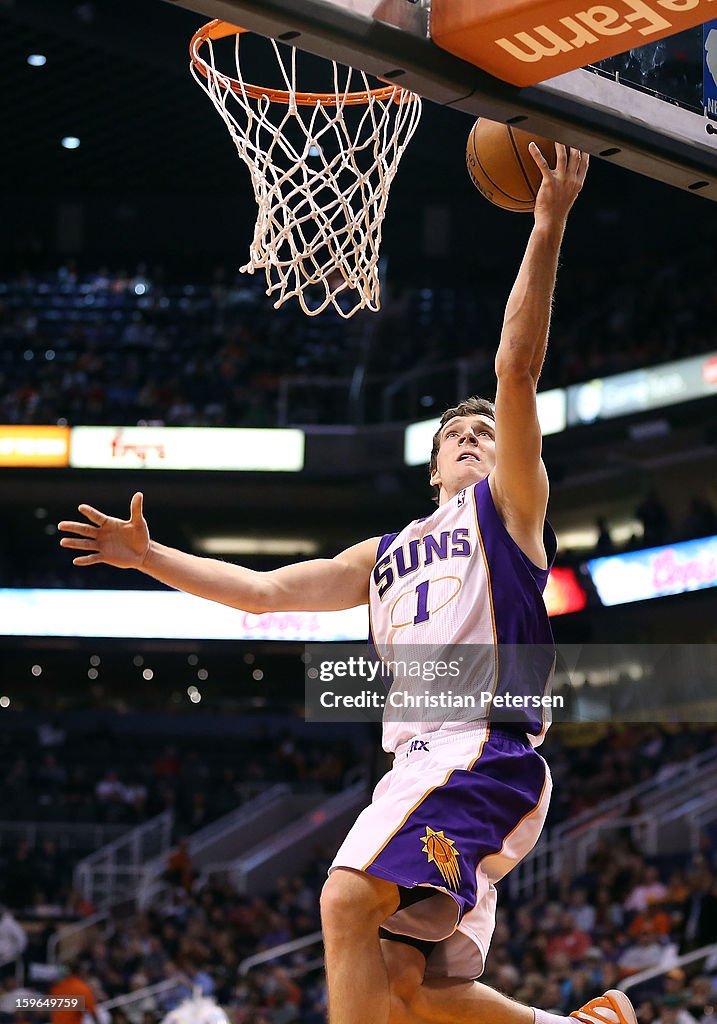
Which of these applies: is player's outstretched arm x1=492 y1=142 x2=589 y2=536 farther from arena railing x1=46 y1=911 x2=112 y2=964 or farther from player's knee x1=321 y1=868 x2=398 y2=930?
arena railing x1=46 y1=911 x2=112 y2=964

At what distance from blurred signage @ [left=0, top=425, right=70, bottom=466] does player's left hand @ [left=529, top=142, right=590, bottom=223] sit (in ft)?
41.4

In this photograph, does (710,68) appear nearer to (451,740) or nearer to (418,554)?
(418,554)

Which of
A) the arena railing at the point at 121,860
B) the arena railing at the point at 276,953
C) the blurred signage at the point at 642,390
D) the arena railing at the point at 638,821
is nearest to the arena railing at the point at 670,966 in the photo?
the arena railing at the point at 638,821

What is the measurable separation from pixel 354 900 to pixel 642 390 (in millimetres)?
12034

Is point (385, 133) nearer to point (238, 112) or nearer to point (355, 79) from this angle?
point (355, 79)

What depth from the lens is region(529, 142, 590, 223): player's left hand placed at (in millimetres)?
3207

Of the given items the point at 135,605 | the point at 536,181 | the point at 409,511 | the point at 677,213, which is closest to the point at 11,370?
the point at 135,605

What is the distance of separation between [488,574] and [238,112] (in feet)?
30.9

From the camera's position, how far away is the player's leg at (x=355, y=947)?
2.82 meters

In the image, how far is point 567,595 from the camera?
48.9ft

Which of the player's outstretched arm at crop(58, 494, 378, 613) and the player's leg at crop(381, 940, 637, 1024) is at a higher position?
the player's outstretched arm at crop(58, 494, 378, 613)

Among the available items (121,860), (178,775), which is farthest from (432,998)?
(178,775)

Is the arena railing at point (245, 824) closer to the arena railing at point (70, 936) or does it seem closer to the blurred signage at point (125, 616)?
the arena railing at point (70, 936)

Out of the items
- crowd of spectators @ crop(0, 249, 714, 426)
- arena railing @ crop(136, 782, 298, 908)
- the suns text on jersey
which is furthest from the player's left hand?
arena railing @ crop(136, 782, 298, 908)
